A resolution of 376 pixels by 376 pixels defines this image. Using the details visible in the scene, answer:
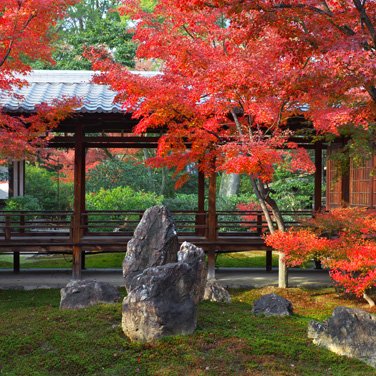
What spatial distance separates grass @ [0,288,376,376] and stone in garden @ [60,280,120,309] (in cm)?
37

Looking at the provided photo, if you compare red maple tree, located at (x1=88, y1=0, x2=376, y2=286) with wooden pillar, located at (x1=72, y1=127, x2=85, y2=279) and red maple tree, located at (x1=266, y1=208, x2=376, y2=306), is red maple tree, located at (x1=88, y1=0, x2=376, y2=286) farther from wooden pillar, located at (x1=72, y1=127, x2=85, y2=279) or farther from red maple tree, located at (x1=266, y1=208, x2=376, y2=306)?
wooden pillar, located at (x1=72, y1=127, x2=85, y2=279)

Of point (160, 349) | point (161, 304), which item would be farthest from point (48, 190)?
point (160, 349)

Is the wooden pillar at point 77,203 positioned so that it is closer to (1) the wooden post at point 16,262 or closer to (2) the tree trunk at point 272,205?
(1) the wooden post at point 16,262

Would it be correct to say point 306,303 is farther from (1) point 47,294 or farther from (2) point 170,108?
(1) point 47,294

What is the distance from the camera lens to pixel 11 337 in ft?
21.4

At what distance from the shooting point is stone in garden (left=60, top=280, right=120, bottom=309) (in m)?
7.71

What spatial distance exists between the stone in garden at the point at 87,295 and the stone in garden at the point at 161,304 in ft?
4.70

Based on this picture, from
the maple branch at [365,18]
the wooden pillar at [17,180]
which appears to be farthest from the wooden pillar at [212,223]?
the wooden pillar at [17,180]

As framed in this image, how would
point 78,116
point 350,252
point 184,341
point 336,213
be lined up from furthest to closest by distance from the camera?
point 78,116
point 336,213
point 350,252
point 184,341

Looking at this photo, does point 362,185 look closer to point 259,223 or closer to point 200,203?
point 259,223

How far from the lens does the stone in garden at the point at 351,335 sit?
6.27 meters

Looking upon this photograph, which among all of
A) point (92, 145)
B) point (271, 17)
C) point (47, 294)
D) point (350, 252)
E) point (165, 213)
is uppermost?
point (271, 17)

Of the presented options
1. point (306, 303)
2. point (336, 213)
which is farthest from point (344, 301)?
point (336, 213)

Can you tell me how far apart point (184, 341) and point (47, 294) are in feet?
16.5
